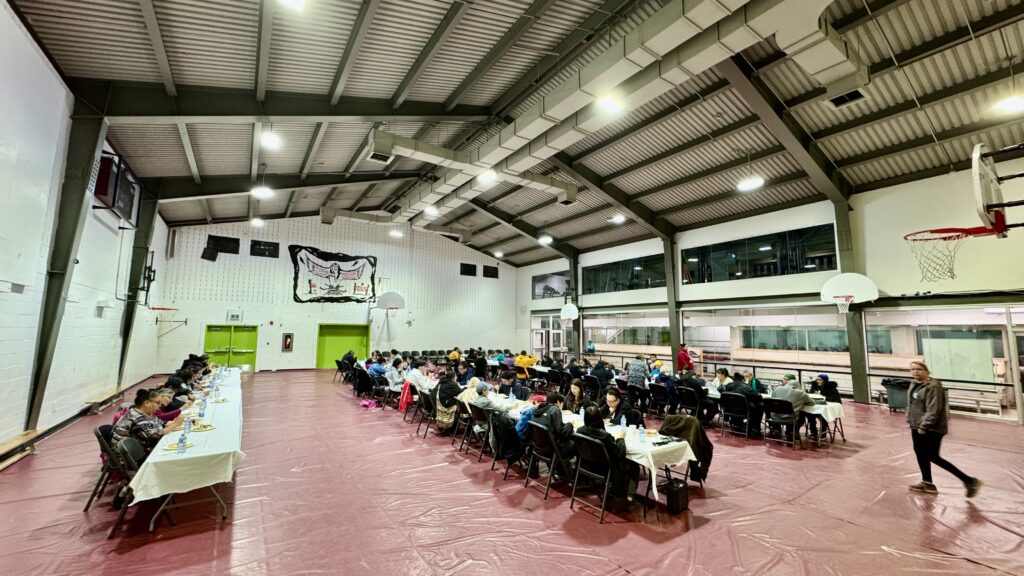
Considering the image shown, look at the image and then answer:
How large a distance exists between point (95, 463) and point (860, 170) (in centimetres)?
1519

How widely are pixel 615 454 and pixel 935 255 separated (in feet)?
33.0

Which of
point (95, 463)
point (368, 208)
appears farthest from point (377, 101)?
point (368, 208)

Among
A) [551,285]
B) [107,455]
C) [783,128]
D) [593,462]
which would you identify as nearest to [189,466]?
[107,455]

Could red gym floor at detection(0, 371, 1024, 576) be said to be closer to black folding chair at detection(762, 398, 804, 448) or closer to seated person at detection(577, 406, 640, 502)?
seated person at detection(577, 406, 640, 502)

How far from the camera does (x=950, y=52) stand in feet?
22.0

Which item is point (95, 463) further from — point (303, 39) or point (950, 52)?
point (950, 52)

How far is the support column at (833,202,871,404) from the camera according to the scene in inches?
396

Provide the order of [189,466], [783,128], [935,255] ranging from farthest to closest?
[935,255], [783,128], [189,466]

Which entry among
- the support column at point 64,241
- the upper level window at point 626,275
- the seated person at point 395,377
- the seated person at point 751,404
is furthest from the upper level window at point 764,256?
the support column at point 64,241

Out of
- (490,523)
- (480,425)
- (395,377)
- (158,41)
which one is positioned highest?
(158,41)

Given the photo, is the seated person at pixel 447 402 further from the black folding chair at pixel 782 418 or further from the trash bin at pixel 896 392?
the trash bin at pixel 896 392

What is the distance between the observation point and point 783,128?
8.45 m

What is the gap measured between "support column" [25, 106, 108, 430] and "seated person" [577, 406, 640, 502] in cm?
697

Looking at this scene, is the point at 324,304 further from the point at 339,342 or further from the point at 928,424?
the point at 928,424
